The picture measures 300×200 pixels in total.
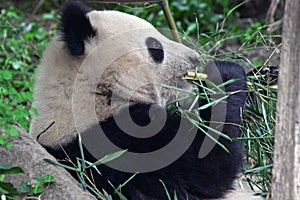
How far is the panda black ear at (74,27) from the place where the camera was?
346 cm

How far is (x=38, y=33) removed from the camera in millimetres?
7340

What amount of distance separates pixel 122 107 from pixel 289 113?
1.39 m

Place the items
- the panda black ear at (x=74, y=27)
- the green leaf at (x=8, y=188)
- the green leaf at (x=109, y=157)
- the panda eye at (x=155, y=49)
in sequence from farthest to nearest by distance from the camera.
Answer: the panda eye at (x=155, y=49)
the panda black ear at (x=74, y=27)
the green leaf at (x=109, y=157)
the green leaf at (x=8, y=188)

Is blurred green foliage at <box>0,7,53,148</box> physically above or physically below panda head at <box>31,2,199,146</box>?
below

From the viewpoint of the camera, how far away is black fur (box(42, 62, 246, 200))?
10.9 feet

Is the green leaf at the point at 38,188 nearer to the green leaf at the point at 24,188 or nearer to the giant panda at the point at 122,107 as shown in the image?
the green leaf at the point at 24,188

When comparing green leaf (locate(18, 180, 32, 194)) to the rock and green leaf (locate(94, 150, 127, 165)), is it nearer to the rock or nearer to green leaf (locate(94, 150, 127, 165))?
the rock

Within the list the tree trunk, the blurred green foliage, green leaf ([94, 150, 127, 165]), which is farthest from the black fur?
the blurred green foliage

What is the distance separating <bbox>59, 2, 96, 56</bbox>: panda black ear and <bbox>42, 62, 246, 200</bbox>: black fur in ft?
1.62

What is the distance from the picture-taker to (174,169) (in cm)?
337

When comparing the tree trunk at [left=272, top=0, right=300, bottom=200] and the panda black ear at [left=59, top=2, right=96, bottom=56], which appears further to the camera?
the panda black ear at [left=59, top=2, right=96, bottom=56]

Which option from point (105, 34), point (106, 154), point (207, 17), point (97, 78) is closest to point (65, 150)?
point (106, 154)

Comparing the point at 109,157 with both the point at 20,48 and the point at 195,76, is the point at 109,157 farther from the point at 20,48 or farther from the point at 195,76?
the point at 20,48

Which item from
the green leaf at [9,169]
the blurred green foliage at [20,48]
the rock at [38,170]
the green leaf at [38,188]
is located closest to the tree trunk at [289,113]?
the rock at [38,170]
